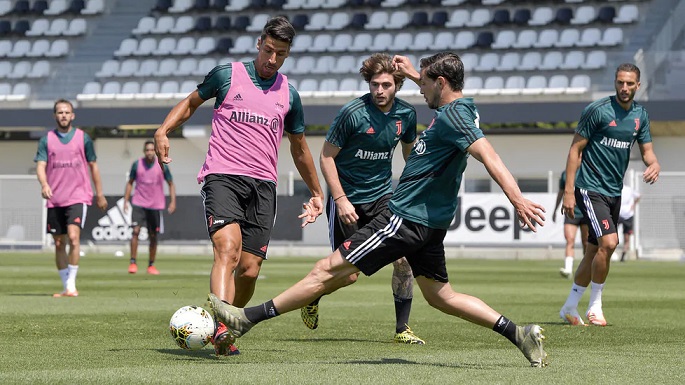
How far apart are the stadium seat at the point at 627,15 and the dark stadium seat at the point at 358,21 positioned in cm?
847

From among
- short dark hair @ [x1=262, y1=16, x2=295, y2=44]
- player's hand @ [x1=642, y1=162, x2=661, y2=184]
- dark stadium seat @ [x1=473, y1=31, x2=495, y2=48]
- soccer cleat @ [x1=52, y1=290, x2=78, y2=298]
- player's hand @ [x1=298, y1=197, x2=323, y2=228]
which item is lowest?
soccer cleat @ [x1=52, y1=290, x2=78, y2=298]

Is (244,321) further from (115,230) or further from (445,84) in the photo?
(115,230)

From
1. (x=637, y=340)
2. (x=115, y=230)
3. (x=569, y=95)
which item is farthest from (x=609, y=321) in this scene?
(x=569, y=95)

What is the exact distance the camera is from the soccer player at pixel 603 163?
1065cm

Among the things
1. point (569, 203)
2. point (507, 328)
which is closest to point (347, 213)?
point (507, 328)

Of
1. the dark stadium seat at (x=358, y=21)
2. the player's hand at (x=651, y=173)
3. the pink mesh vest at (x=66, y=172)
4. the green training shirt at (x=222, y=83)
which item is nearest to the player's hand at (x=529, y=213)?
the green training shirt at (x=222, y=83)

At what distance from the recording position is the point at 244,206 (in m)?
8.22

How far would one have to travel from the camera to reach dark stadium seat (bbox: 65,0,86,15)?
149 feet

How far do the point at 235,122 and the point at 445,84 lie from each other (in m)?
1.65

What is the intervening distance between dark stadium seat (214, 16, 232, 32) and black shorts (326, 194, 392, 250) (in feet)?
110

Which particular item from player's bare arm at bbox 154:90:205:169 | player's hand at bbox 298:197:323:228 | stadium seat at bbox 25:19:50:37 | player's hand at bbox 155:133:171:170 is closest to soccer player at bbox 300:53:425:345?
player's hand at bbox 298:197:323:228

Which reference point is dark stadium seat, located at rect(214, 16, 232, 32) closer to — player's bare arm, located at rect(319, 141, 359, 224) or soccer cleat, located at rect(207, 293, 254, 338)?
player's bare arm, located at rect(319, 141, 359, 224)

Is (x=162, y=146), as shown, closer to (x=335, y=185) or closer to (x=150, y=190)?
(x=335, y=185)

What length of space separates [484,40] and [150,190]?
19.8 metres
